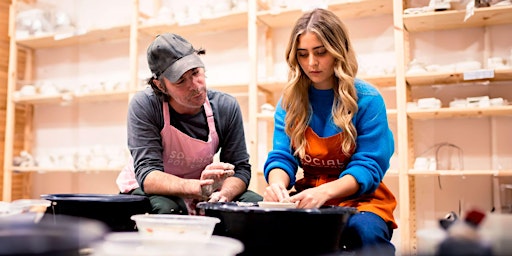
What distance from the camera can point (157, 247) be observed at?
2.53 ft

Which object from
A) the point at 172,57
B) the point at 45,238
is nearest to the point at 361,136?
the point at 172,57

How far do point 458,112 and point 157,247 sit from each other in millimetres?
2507

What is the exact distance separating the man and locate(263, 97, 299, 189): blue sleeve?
0.16m

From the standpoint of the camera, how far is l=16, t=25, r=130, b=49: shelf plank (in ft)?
12.8

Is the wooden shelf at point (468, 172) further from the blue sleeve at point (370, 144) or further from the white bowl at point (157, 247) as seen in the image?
the white bowl at point (157, 247)

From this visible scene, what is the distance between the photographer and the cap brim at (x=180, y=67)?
1.87 meters

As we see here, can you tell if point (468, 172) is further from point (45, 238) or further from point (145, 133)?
point (45, 238)

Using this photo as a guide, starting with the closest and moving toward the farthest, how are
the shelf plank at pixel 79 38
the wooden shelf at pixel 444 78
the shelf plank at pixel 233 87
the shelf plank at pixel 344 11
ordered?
the wooden shelf at pixel 444 78 < the shelf plank at pixel 344 11 < the shelf plank at pixel 233 87 < the shelf plank at pixel 79 38

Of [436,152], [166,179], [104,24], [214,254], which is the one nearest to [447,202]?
[436,152]

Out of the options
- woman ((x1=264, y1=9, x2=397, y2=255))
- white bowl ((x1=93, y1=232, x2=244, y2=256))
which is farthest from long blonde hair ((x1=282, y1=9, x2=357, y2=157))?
white bowl ((x1=93, y1=232, x2=244, y2=256))

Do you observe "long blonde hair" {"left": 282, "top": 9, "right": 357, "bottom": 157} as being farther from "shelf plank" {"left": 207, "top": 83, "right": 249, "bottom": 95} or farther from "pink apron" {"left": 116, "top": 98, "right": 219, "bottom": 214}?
"shelf plank" {"left": 207, "top": 83, "right": 249, "bottom": 95}

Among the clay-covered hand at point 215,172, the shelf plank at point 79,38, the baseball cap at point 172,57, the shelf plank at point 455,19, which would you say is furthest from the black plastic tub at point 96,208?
the shelf plank at point 79,38

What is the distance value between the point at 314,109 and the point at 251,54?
61.8 inches

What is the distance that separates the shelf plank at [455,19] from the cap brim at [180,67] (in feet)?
5.29
